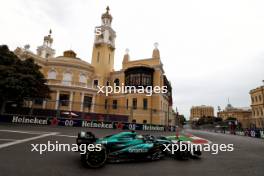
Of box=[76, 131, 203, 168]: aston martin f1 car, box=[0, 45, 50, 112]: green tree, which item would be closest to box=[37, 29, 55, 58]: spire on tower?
box=[0, 45, 50, 112]: green tree

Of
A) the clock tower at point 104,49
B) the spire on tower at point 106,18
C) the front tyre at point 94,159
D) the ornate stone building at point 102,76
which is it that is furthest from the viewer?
the spire on tower at point 106,18

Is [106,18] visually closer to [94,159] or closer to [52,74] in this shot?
[52,74]

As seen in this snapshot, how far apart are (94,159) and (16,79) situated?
20.7 m

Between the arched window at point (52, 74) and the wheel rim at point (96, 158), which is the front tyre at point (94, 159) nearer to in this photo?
the wheel rim at point (96, 158)

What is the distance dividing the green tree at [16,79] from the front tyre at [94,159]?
705 inches

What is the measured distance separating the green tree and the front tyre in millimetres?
17897

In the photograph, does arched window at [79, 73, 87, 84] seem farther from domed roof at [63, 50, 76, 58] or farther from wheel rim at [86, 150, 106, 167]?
wheel rim at [86, 150, 106, 167]

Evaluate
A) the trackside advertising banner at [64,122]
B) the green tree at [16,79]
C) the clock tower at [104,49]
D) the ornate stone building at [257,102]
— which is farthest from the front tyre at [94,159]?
the ornate stone building at [257,102]

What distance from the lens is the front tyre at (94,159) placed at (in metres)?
5.52

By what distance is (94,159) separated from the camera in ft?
18.3

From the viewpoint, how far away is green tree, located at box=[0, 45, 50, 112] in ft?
68.0

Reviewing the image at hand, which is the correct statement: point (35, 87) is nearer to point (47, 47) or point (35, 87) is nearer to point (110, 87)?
point (110, 87)

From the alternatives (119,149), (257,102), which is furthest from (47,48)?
(257,102)

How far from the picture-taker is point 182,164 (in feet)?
21.5
